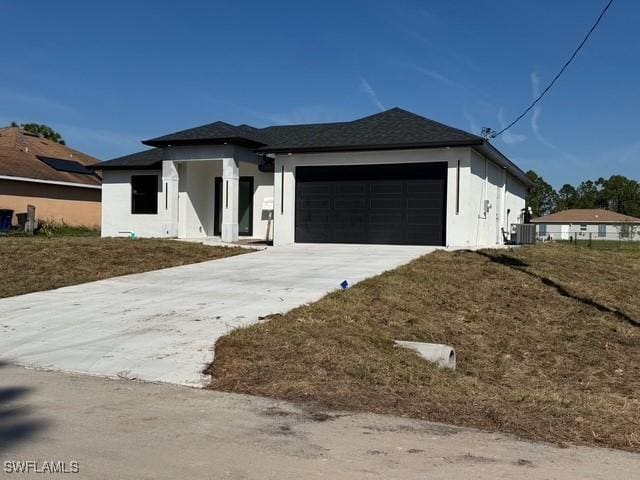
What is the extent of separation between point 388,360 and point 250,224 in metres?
16.6

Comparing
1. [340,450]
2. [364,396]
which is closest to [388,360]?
[364,396]

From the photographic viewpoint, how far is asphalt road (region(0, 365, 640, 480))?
3826 millimetres

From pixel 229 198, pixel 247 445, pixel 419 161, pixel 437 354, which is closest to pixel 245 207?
pixel 229 198

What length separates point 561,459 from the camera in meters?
4.17

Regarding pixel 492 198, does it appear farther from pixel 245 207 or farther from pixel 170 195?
pixel 170 195

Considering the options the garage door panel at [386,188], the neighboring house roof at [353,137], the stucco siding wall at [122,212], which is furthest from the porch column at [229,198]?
the garage door panel at [386,188]

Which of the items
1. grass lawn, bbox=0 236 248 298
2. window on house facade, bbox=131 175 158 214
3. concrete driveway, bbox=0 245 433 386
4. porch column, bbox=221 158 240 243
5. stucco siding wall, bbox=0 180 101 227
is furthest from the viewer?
stucco siding wall, bbox=0 180 101 227

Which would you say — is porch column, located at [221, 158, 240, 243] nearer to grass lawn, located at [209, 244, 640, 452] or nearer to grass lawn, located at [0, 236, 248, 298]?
grass lawn, located at [0, 236, 248, 298]

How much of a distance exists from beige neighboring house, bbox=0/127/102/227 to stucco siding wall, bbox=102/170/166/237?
5.02 metres

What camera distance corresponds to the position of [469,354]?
8.30m

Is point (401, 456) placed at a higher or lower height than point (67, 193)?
lower

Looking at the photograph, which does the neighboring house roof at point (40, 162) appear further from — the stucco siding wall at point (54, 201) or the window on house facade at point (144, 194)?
the window on house facade at point (144, 194)

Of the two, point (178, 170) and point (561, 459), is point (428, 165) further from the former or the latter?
point (561, 459)

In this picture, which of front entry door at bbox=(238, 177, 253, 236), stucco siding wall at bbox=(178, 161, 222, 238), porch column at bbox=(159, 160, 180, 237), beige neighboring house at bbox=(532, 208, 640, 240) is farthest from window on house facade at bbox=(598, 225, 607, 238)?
porch column at bbox=(159, 160, 180, 237)
